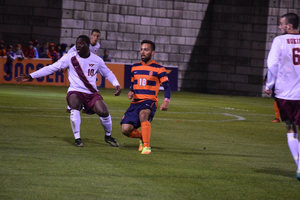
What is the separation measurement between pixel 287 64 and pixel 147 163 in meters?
2.11

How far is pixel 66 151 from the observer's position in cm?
693

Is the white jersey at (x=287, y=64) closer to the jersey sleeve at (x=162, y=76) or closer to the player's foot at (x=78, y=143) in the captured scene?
the jersey sleeve at (x=162, y=76)

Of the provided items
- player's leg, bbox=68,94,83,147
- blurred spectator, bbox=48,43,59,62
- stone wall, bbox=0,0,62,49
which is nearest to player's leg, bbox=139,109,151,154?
player's leg, bbox=68,94,83,147

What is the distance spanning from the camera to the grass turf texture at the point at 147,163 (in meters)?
4.79

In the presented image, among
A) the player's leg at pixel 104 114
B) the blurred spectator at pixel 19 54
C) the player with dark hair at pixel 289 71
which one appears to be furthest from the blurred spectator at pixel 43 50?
the player with dark hair at pixel 289 71

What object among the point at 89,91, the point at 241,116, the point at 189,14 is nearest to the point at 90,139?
the point at 89,91

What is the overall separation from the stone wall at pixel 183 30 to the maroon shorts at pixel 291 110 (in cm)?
1945

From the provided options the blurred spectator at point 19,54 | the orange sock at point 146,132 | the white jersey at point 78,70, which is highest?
the blurred spectator at point 19,54

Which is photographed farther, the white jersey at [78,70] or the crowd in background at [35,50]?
the crowd in background at [35,50]

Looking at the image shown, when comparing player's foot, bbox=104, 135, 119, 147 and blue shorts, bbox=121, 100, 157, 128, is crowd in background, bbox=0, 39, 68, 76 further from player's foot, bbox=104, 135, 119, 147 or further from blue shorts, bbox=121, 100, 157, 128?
blue shorts, bbox=121, 100, 157, 128

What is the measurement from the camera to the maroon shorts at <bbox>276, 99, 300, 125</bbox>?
5727 millimetres

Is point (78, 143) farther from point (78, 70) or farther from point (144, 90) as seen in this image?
point (144, 90)

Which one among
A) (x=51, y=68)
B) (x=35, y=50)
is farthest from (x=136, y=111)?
(x=35, y=50)

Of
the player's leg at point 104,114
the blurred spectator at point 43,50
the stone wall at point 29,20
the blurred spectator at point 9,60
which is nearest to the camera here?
the player's leg at point 104,114
